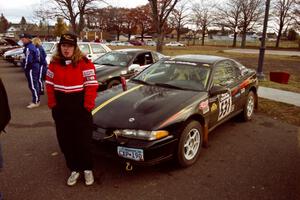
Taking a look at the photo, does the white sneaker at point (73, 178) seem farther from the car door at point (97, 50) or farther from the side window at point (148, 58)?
the car door at point (97, 50)

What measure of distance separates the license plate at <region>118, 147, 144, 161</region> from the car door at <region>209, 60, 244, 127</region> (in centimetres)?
154

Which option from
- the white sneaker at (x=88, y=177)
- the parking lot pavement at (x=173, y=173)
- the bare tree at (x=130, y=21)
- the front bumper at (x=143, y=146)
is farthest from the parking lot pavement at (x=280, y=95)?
the bare tree at (x=130, y=21)

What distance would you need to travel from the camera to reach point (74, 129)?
3.16 m

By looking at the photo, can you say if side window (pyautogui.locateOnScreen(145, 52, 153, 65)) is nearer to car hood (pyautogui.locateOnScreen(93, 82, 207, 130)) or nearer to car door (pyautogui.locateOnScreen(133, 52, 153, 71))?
car door (pyautogui.locateOnScreen(133, 52, 153, 71))

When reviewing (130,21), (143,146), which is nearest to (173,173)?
(143,146)

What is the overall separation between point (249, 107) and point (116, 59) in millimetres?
4189

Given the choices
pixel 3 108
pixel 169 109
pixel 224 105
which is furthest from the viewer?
pixel 224 105

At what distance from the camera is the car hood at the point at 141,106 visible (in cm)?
345

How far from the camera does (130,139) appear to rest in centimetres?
331

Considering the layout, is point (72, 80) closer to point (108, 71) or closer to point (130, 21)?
point (108, 71)

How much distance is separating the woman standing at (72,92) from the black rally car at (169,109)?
330mm

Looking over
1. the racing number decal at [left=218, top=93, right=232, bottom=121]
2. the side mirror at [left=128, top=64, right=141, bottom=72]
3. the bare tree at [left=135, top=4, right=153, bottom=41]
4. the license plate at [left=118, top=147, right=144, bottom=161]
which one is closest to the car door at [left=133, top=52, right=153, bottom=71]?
the side mirror at [left=128, top=64, right=141, bottom=72]

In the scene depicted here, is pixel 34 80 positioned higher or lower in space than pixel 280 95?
higher

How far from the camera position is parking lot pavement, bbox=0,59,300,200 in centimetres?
319
